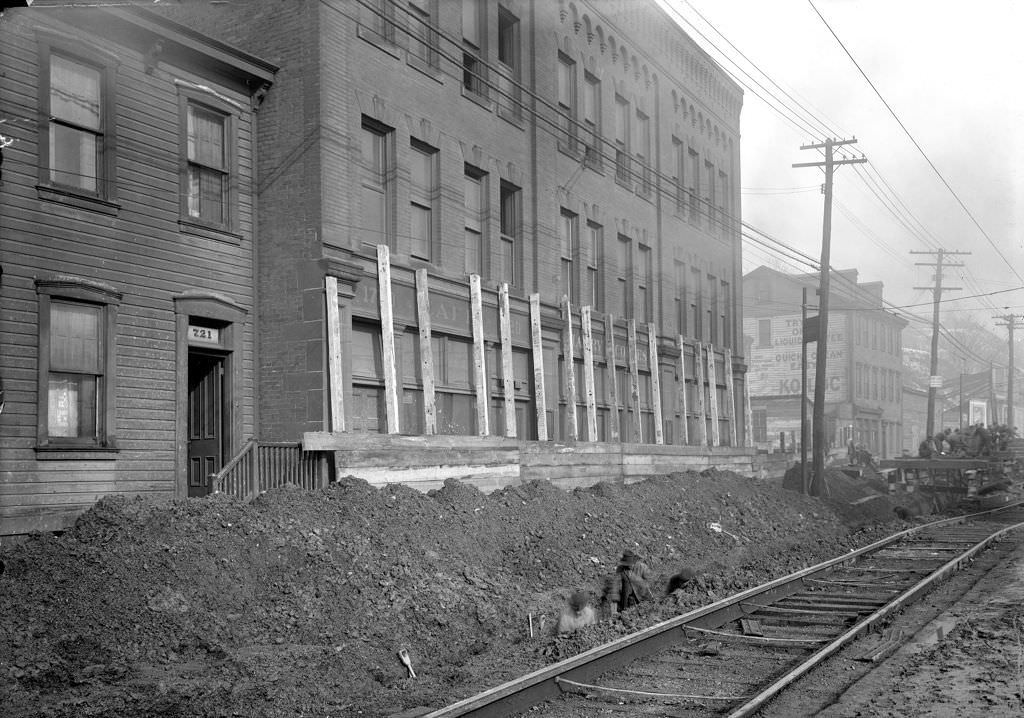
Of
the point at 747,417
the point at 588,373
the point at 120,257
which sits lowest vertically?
the point at 747,417

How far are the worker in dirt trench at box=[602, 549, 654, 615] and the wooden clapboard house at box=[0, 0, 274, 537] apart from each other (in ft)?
21.5

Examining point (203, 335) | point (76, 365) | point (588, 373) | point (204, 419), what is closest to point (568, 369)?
point (588, 373)

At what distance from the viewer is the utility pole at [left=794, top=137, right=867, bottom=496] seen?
97.6 feet

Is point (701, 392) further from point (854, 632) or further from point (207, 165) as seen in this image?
point (854, 632)

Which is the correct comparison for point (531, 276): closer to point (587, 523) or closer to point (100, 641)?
point (587, 523)

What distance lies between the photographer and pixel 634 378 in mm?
26578

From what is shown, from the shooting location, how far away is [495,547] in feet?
50.5

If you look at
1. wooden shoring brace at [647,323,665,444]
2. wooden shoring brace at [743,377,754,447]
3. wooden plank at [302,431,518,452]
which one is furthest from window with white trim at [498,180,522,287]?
wooden shoring brace at [743,377,754,447]

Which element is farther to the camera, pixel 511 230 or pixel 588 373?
pixel 588 373

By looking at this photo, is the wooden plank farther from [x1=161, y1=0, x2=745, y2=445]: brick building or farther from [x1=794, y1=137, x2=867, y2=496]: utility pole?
[x1=794, y1=137, x2=867, y2=496]: utility pole

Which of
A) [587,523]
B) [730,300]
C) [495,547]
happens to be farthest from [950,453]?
[495,547]

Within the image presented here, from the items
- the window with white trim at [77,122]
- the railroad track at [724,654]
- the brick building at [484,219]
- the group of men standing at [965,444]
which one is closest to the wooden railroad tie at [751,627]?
the railroad track at [724,654]

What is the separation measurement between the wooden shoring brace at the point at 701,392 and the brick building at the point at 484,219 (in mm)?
90

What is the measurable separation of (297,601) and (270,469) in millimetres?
3932
